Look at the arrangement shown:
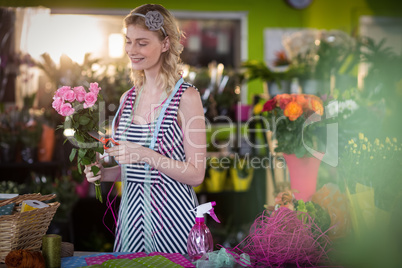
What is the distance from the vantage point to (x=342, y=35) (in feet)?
9.80

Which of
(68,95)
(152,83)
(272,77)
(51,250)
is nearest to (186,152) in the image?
(152,83)

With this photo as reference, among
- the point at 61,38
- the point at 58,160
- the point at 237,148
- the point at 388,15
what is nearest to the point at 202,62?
the point at 61,38

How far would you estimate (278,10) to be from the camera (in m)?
6.32

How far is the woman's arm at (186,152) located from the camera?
1698mm

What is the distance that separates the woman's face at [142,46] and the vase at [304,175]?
0.76 m

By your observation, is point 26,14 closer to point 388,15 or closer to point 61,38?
point 61,38

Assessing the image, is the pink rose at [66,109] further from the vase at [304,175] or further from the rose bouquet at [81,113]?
the vase at [304,175]

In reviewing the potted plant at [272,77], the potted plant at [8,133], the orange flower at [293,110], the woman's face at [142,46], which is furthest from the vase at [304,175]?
the potted plant at [8,133]

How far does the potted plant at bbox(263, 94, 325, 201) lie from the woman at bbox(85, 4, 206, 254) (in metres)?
0.44

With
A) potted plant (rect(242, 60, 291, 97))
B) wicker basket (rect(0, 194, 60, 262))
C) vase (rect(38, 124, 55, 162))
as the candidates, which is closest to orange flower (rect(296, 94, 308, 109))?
potted plant (rect(242, 60, 291, 97))

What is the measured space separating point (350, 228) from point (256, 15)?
5024 mm

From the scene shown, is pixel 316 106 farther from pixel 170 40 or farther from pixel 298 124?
pixel 170 40

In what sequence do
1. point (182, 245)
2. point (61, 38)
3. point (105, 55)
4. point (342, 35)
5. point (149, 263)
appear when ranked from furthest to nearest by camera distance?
1. point (105, 55)
2. point (61, 38)
3. point (342, 35)
4. point (182, 245)
5. point (149, 263)

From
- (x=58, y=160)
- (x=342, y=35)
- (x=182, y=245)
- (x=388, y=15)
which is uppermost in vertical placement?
(x=388, y=15)
